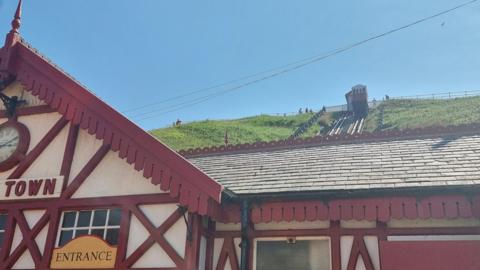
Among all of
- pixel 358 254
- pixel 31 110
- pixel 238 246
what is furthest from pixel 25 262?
pixel 358 254

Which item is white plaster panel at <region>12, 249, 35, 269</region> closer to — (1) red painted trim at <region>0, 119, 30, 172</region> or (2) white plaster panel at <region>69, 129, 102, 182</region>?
(2) white plaster panel at <region>69, 129, 102, 182</region>

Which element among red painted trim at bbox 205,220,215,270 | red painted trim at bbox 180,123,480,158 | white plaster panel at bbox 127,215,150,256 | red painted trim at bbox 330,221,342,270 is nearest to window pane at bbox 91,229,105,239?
white plaster panel at bbox 127,215,150,256

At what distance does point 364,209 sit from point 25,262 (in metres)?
6.53

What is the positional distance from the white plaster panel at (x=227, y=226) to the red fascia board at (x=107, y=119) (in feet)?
3.73

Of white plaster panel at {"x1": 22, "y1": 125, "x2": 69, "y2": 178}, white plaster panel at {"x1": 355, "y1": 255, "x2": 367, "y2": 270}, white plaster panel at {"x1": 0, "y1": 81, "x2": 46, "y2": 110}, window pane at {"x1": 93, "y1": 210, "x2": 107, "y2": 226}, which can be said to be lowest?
white plaster panel at {"x1": 355, "y1": 255, "x2": 367, "y2": 270}

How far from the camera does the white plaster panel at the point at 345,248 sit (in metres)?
8.13

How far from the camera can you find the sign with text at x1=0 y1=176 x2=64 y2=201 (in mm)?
9680

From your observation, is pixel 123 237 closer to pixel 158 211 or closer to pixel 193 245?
pixel 158 211

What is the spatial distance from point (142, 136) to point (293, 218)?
315 centimetres

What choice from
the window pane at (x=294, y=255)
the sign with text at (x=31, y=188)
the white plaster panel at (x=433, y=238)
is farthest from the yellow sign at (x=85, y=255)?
the white plaster panel at (x=433, y=238)

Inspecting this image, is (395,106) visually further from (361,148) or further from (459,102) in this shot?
(361,148)

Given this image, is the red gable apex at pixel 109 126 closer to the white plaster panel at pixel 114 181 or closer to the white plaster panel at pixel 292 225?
the white plaster panel at pixel 114 181

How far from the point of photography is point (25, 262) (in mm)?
9297

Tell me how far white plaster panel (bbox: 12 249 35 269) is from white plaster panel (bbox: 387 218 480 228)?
6756 millimetres
